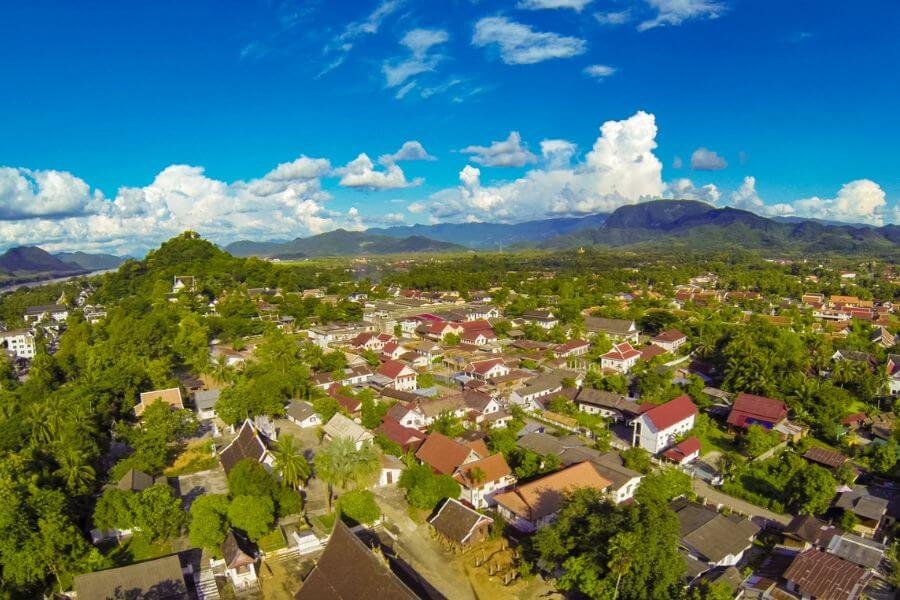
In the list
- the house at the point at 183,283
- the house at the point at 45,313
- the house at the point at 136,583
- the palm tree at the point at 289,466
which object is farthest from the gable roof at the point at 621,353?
the house at the point at 45,313

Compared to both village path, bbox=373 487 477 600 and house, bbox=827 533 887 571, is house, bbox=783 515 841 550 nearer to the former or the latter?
house, bbox=827 533 887 571

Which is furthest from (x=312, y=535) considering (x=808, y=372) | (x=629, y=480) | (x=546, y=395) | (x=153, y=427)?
(x=808, y=372)

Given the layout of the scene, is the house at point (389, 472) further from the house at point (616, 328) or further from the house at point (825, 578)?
the house at point (616, 328)

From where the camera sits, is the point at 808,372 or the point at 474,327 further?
the point at 474,327

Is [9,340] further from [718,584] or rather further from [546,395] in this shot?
[718,584]

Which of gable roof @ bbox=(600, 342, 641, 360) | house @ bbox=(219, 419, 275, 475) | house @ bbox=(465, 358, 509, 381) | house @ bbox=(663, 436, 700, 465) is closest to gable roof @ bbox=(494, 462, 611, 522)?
house @ bbox=(663, 436, 700, 465)
